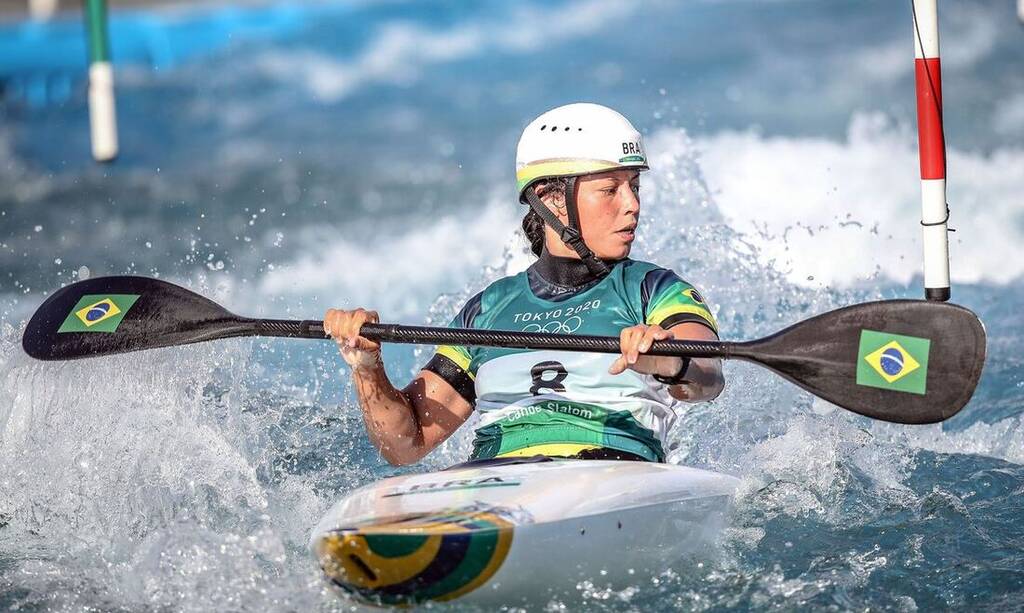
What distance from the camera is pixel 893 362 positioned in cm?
353

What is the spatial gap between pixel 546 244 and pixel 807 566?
3.87 ft

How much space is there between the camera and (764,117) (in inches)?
441

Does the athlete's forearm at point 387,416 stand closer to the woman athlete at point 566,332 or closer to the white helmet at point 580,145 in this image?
the woman athlete at point 566,332

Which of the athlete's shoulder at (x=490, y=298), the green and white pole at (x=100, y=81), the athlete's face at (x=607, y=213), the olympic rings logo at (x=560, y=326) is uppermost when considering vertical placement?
the green and white pole at (x=100, y=81)

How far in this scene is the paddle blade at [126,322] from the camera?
164 inches

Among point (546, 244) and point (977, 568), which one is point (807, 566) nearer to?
point (977, 568)

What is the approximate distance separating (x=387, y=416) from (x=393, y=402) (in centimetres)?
4

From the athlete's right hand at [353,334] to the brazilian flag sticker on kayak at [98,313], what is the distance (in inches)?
36.6

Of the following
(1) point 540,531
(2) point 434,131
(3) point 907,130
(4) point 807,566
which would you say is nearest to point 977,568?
(4) point 807,566

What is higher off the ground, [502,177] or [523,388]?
[502,177]

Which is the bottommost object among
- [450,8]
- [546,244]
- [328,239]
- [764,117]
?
[546,244]

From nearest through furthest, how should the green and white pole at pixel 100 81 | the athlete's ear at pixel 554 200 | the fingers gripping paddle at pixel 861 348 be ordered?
the fingers gripping paddle at pixel 861 348 → the athlete's ear at pixel 554 200 → the green and white pole at pixel 100 81

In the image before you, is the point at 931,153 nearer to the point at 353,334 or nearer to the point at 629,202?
the point at 629,202

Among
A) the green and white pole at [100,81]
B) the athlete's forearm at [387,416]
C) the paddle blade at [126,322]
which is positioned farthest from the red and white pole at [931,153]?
the green and white pole at [100,81]
